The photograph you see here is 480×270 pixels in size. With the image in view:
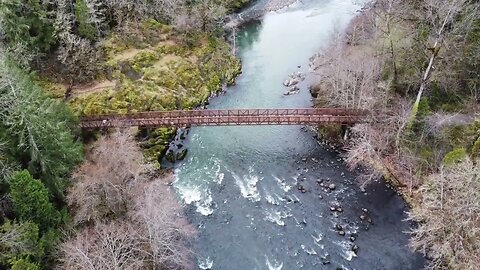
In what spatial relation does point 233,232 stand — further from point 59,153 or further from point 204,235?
point 59,153

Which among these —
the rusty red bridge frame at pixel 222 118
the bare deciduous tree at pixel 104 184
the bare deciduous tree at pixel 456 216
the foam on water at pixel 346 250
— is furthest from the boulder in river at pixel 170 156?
the bare deciduous tree at pixel 456 216

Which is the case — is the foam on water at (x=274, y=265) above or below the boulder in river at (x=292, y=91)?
below

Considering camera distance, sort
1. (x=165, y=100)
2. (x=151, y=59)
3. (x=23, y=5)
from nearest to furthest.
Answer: (x=23, y=5)
(x=165, y=100)
(x=151, y=59)

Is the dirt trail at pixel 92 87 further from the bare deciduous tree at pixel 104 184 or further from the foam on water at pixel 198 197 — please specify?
the foam on water at pixel 198 197

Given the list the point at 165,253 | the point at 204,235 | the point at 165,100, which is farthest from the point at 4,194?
the point at 165,100

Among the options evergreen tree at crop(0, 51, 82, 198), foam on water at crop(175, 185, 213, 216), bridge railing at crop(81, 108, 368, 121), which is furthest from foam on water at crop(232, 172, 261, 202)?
evergreen tree at crop(0, 51, 82, 198)

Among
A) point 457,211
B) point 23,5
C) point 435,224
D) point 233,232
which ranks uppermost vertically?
point 23,5
